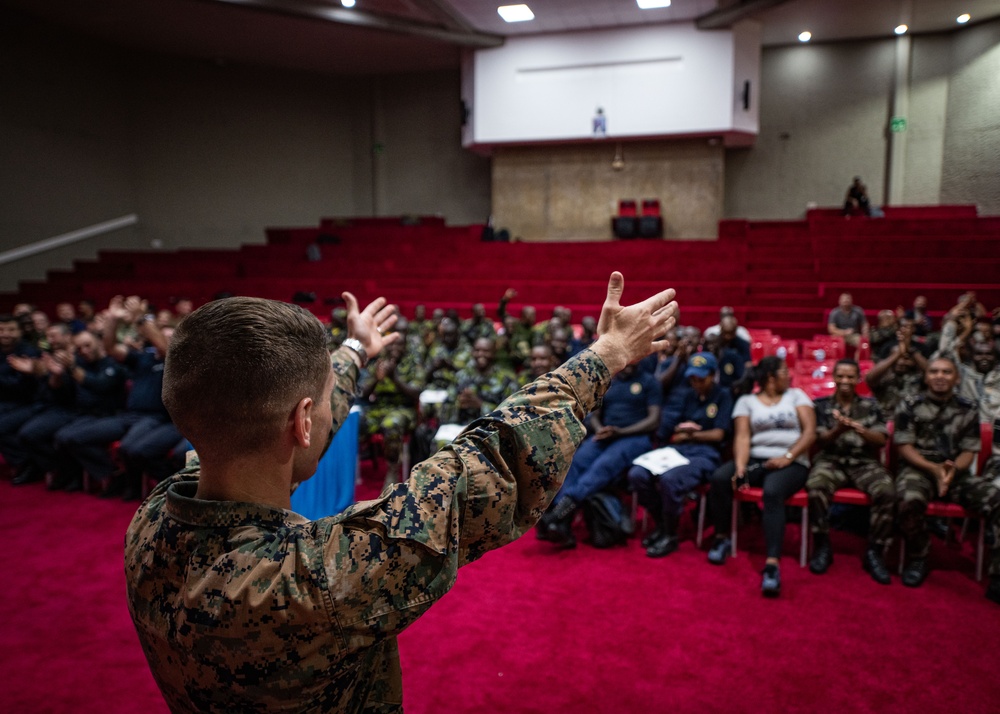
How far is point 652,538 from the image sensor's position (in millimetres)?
4113

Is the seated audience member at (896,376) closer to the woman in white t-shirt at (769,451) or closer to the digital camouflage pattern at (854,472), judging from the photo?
the digital camouflage pattern at (854,472)

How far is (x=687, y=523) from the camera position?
4527 millimetres

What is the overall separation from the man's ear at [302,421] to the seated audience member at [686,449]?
3.39m

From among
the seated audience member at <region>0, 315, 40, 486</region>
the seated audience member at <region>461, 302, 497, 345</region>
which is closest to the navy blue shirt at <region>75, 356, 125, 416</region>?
the seated audience member at <region>0, 315, 40, 486</region>

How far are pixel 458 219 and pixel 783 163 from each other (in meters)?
6.63

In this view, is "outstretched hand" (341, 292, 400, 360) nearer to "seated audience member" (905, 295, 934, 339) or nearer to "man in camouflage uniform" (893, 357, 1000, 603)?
"man in camouflage uniform" (893, 357, 1000, 603)

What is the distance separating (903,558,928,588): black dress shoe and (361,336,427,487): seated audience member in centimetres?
333

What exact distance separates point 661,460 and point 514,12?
23.5 ft

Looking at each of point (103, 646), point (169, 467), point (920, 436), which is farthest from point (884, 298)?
point (103, 646)

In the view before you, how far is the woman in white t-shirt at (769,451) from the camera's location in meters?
3.85

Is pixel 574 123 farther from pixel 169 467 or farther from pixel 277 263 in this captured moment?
pixel 169 467

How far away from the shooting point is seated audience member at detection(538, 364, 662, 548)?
13.6 ft

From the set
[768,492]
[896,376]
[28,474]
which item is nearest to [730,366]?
[896,376]

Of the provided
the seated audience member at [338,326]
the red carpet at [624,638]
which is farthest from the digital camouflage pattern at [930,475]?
the seated audience member at [338,326]
